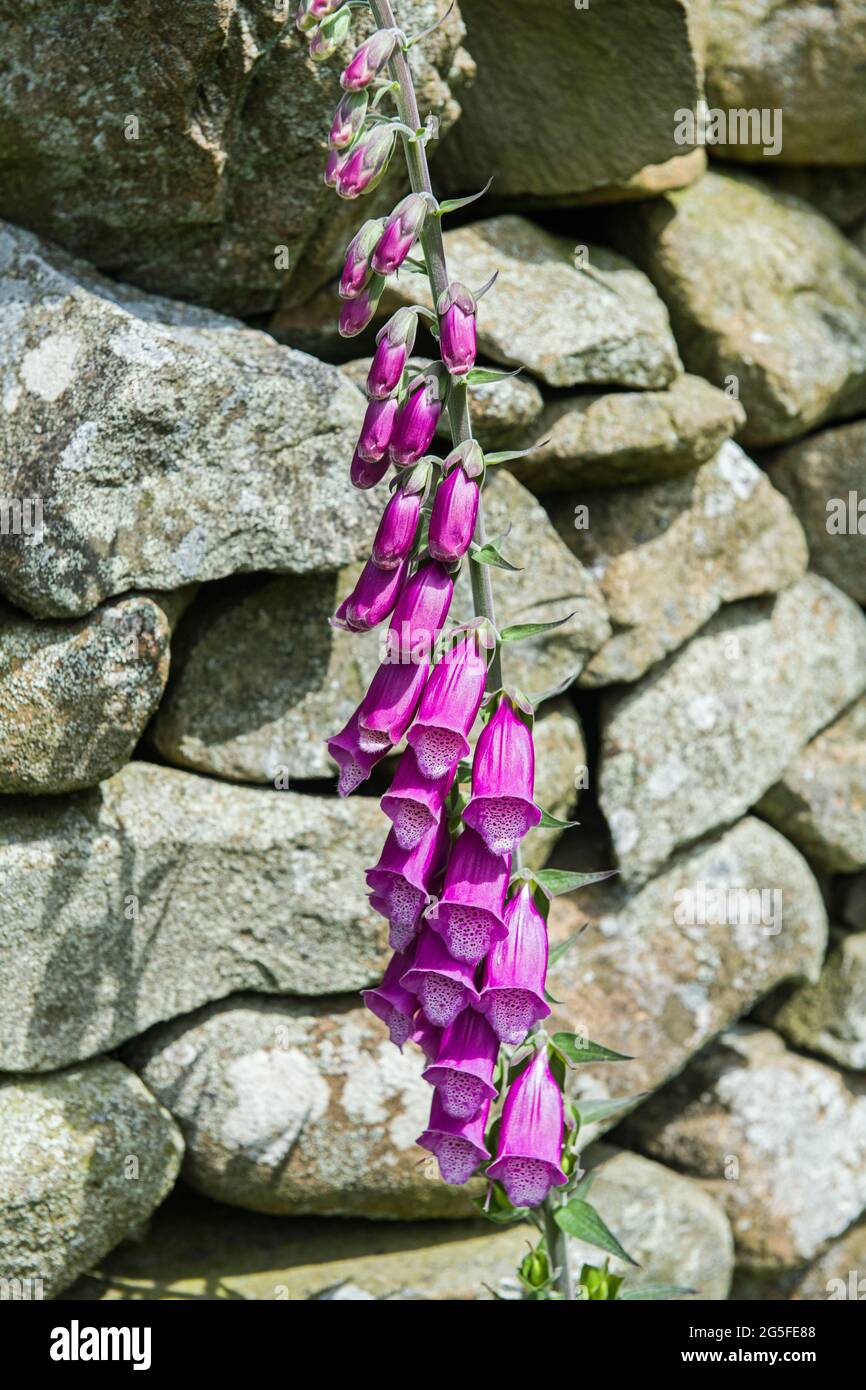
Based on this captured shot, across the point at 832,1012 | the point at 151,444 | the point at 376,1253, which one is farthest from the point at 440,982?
the point at 832,1012

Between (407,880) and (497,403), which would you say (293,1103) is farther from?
(497,403)

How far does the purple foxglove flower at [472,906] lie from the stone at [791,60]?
302 cm

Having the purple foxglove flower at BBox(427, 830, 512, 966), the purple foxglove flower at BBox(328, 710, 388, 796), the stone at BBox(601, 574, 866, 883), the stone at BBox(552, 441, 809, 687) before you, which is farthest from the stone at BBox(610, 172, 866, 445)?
the purple foxglove flower at BBox(427, 830, 512, 966)

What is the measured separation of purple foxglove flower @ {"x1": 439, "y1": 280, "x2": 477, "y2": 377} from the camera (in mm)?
2373

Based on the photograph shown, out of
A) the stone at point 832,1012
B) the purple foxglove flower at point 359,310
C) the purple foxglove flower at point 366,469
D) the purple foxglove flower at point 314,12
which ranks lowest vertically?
the stone at point 832,1012

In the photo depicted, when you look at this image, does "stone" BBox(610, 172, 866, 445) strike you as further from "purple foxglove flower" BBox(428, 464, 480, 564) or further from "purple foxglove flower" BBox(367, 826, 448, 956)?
"purple foxglove flower" BBox(367, 826, 448, 956)

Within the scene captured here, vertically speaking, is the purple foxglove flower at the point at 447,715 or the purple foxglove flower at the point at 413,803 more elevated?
the purple foxglove flower at the point at 447,715

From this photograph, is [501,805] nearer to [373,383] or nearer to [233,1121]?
[373,383]

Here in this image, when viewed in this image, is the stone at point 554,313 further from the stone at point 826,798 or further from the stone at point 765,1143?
the stone at point 765,1143

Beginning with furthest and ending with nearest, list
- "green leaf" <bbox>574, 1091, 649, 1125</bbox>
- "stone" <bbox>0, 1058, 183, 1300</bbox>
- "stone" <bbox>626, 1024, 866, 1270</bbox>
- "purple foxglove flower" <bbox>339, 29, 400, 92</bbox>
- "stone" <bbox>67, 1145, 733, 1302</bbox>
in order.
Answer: "stone" <bbox>626, 1024, 866, 1270</bbox> < "stone" <bbox>67, 1145, 733, 1302</bbox> < "stone" <bbox>0, 1058, 183, 1300</bbox> < "green leaf" <bbox>574, 1091, 649, 1125</bbox> < "purple foxglove flower" <bbox>339, 29, 400, 92</bbox>

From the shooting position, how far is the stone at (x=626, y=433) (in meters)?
3.88

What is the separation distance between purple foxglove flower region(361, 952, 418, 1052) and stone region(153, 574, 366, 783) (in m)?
1.00

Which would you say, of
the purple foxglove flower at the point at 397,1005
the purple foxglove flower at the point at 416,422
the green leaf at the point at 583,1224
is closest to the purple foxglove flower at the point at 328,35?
the purple foxglove flower at the point at 416,422

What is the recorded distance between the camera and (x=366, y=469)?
2490 millimetres
